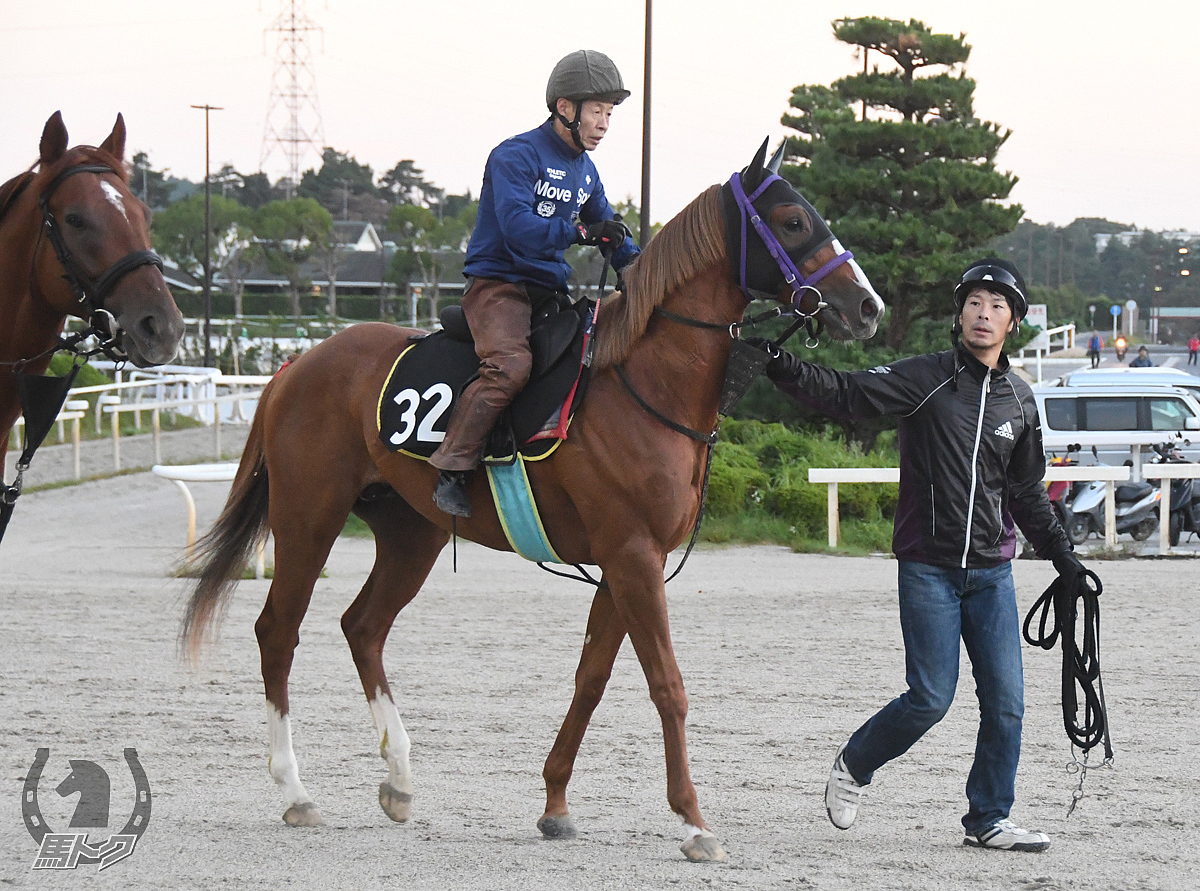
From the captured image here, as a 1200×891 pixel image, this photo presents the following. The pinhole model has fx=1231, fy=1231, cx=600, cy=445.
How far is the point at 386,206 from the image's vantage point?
96750 millimetres

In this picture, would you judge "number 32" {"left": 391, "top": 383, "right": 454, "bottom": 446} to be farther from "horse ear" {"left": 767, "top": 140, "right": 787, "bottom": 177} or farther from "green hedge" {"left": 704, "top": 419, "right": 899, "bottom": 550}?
"green hedge" {"left": 704, "top": 419, "right": 899, "bottom": 550}

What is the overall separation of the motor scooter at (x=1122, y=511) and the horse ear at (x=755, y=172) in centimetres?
877

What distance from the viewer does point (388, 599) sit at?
4.67 m

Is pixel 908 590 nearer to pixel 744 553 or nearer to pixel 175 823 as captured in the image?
pixel 175 823

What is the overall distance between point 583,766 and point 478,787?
1.49 ft

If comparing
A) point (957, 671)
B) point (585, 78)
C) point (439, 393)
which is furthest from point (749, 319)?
point (957, 671)

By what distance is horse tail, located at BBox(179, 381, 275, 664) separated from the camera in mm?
4867

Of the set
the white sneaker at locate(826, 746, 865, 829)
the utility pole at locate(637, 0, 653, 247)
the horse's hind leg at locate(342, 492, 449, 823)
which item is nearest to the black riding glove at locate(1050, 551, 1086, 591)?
the white sneaker at locate(826, 746, 865, 829)

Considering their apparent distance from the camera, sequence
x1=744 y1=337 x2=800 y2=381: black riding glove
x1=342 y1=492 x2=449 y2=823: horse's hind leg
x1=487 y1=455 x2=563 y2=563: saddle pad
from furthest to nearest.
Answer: x1=342 y1=492 x2=449 y2=823: horse's hind leg
x1=487 y1=455 x2=563 y2=563: saddle pad
x1=744 y1=337 x2=800 y2=381: black riding glove

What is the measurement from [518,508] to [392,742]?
99 centimetres

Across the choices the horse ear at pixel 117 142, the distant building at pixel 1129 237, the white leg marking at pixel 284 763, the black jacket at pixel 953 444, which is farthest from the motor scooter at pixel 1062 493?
the distant building at pixel 1129 237

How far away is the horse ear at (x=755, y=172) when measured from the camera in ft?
12.1

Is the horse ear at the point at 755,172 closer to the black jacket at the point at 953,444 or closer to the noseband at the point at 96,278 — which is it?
the black jacket at the point at 953,444

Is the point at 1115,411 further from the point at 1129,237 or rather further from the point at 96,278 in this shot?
the point at 1129,237
